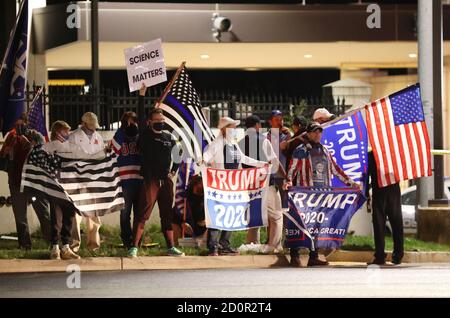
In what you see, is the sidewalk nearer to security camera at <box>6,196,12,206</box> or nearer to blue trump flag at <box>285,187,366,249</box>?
blue trump flag at <box>285,187,366,249</box>

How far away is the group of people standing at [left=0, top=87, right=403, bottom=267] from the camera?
16.2m

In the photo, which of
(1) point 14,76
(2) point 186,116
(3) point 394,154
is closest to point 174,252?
(2) point 186,116

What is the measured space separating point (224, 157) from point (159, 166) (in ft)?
3.51

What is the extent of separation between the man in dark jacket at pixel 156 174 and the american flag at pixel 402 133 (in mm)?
2917

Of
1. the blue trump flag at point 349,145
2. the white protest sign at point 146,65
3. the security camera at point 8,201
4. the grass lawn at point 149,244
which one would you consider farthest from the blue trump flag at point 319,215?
the security camera at point 8,201

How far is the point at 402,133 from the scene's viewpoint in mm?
16766

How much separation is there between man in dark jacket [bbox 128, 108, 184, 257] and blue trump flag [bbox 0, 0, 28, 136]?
9.24 ft

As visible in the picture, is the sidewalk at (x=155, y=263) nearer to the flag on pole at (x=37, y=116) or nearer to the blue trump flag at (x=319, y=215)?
the blue trump flag at (x=319, y=215)

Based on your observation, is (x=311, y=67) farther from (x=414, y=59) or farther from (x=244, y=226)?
(x=244, y=226)

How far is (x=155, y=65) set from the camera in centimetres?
1725

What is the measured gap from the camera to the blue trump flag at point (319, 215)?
16.0 metres

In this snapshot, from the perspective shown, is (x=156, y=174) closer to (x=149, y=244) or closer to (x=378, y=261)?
(x=149, y=244)

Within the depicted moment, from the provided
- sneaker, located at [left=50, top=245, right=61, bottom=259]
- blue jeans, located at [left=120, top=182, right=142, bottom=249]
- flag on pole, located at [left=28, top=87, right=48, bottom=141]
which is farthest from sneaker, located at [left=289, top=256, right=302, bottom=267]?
flag on pole, located at [left=28, top=87, right=48, bottom=141]
